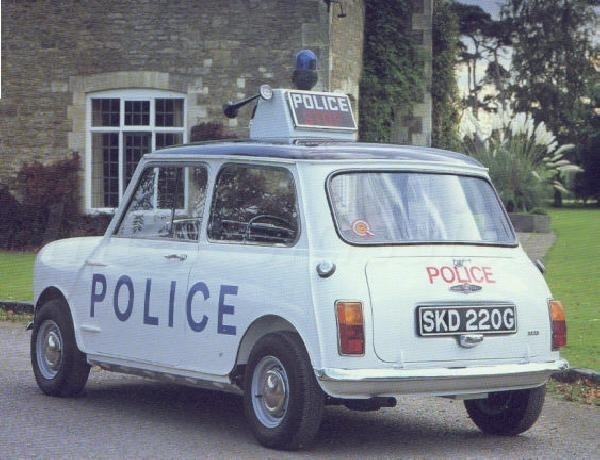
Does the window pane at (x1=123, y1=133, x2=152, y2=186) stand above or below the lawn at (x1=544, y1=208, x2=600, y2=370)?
above

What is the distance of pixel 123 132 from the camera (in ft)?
87.4

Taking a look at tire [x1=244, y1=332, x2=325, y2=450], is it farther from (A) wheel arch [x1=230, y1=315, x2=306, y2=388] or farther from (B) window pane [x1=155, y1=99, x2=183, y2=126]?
(B) window pane [x1=155, y1=99, x2=183, y2=126]

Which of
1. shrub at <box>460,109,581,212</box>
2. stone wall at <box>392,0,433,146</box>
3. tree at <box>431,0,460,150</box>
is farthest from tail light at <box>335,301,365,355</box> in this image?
shrub at <box>460,109,581,212</box>

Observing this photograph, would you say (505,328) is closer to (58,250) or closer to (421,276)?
(421,276)

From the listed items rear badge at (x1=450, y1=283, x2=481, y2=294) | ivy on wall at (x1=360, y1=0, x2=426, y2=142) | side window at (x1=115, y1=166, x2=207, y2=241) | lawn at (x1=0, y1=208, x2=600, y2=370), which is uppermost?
ivy on wall at (x1=360, y1=0, x2=426, y2=142)

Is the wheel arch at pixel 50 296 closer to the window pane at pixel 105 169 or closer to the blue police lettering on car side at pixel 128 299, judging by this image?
the blue police lettering on car side at pixel 128 299

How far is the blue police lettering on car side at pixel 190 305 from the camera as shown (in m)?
8.60

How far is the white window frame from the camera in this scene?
26344 millimetres

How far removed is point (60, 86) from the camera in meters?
27.1

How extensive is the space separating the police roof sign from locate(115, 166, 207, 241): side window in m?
0.81

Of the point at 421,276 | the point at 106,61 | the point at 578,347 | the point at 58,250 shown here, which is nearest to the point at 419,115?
the point at 106,61

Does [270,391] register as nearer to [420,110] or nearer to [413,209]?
[413,209]

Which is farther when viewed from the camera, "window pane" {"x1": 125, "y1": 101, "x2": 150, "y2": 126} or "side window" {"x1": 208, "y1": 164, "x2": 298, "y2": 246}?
"window pane" {"x1": 125, "y1": 101, "x2": 150, "y2": 126}

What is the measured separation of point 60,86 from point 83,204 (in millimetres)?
2382
